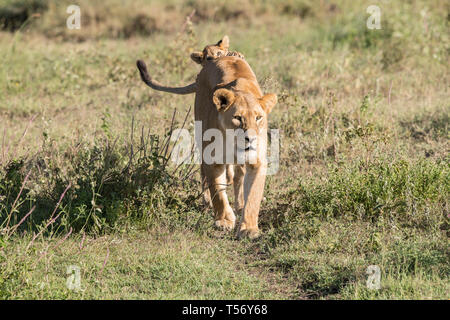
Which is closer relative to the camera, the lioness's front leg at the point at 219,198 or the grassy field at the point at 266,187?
the grassy field at the point at 266,187

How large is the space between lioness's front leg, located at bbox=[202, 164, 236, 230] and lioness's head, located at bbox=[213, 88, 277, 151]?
493 millimetres

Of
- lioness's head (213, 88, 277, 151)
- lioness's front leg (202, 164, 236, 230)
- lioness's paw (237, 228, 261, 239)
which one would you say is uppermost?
lioness's head (213, 88, 277, 151)

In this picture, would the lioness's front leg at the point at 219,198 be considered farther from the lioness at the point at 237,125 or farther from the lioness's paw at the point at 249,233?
the lioness's paw at the point at 249,233

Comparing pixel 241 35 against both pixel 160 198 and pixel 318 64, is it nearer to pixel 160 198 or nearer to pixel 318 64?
pixel 318 64

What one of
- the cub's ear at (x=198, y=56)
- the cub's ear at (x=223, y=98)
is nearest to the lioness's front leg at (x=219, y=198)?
the cub's ear at (x=223, y=98)

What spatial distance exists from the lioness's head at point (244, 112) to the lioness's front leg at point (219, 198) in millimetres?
493

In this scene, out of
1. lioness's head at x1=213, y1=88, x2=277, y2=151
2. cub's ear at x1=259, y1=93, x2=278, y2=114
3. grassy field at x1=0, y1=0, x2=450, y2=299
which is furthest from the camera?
cub's ear at x1=259, y1=93, x2=278, y2=114

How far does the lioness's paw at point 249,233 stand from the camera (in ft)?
18.1

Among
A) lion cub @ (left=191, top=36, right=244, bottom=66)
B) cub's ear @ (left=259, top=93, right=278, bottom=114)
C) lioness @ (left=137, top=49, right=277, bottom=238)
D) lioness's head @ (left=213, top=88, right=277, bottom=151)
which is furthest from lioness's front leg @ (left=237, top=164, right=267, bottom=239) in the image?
lion cub @ (left=191, top=36, right=244, bottom=66)

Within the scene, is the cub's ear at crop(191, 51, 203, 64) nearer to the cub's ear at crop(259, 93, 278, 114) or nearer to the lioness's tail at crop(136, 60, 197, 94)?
the lioness's tail at crop(136, 60, 197, 94)

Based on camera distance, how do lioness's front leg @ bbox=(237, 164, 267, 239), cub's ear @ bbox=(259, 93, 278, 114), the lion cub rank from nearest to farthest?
cub's ear @ bbox=(259, 93, 278, 114), lioness's front leg @ bbox=(237, 164, 267, 239), the lion cub

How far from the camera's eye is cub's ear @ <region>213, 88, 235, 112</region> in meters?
5.20

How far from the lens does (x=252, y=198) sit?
18.0 feet

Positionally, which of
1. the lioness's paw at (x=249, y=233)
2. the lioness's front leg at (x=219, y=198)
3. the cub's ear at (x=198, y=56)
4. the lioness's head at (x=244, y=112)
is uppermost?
the cub's ear at (x=198, y=56)
